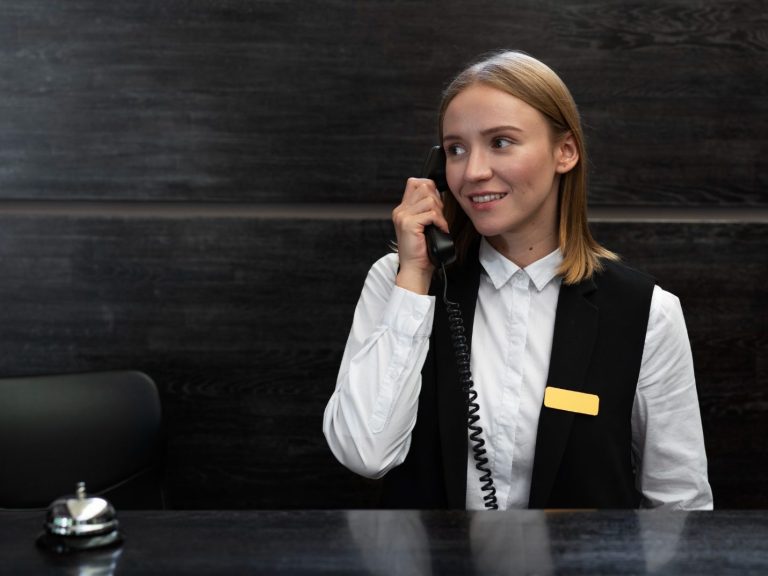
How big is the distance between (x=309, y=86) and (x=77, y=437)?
0.97m

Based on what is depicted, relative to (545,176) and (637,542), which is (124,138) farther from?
(637,542)

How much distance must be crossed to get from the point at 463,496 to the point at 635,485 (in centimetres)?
37

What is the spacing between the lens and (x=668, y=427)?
167 cm

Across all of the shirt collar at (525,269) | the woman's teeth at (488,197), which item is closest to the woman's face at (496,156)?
the woman's teeth at (488,197)

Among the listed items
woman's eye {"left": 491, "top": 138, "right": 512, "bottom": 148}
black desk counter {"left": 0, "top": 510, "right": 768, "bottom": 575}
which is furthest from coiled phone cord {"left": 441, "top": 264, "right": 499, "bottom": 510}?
black desk counter {"left": 0, "top": 510, "right": 768, "bottom": 575}

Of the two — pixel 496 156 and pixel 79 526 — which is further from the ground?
pixel 496 156

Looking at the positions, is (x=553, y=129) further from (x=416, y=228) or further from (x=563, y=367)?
(x=563, y=367)

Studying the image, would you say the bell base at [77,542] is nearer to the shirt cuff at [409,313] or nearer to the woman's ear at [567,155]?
the shirt cuff at [409,313]

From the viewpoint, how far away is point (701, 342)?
233 cm

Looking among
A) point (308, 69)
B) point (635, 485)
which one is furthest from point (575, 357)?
point (308, 69)

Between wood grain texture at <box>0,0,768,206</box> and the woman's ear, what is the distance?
59cm

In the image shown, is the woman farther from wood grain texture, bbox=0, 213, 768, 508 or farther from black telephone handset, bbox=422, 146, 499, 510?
wood grain texture, bbox=0, 213, 768, 508

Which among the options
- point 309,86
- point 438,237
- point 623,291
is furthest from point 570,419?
point 309,86

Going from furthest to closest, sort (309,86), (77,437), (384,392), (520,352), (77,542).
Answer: (309,86) → (77,437) → (520,352) → (384,392) → (77,542)
